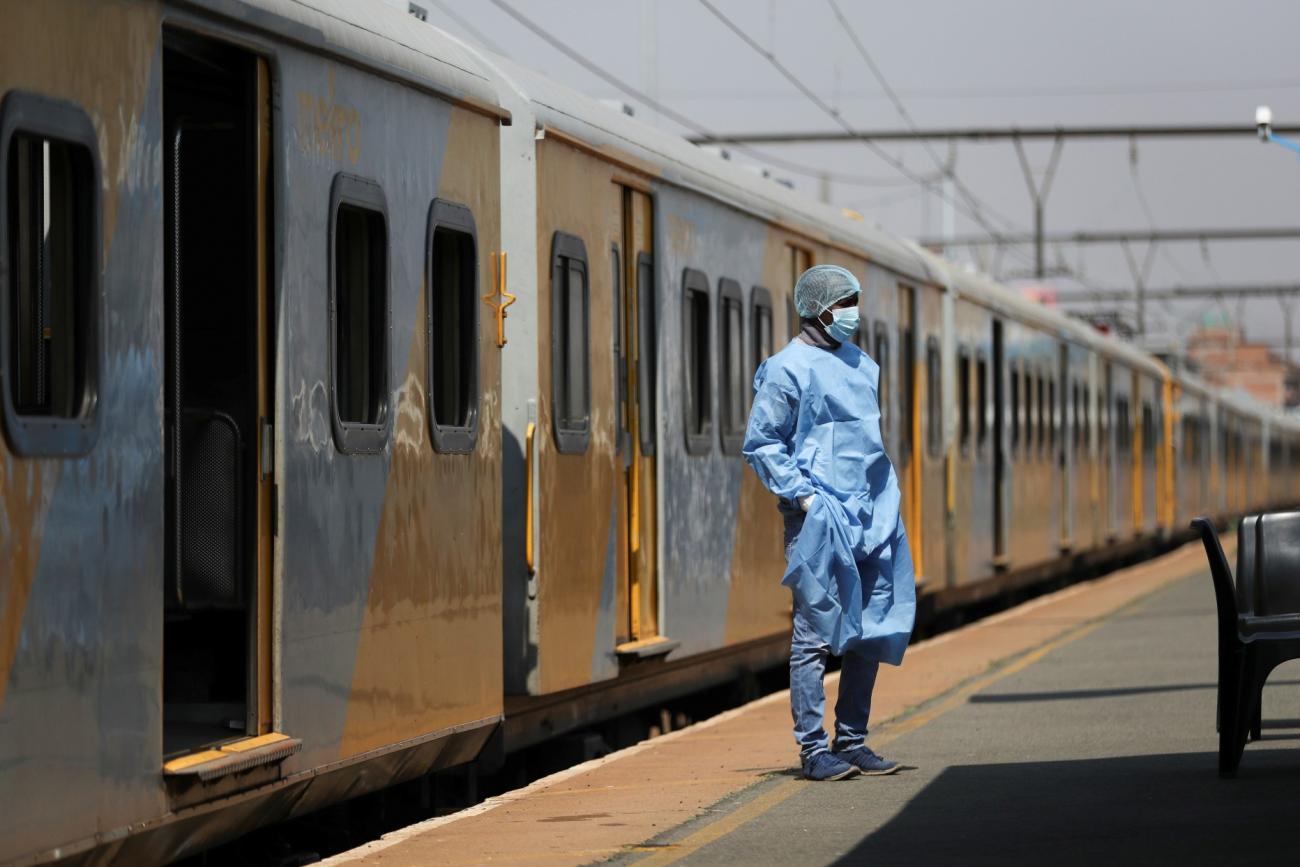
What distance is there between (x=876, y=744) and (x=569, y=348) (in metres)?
2.31

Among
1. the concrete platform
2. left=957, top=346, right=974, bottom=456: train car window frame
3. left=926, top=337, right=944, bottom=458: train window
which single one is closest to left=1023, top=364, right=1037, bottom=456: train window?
left=957, top=346, right=974, bottom=456: train car window frame

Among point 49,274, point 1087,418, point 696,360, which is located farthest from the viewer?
point 1087,418

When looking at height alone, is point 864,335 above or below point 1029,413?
above

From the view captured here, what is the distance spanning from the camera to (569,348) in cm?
1003

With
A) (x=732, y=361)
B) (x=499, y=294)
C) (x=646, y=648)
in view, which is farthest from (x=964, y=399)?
(x=499, y=294)

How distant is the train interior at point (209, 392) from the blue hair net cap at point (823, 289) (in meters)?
2.30

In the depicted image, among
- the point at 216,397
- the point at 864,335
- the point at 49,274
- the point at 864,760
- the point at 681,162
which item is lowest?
the point at 864,760

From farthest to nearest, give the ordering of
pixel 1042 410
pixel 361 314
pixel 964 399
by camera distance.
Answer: pixel 1042 410
pixel 964 399
pixel 361 314

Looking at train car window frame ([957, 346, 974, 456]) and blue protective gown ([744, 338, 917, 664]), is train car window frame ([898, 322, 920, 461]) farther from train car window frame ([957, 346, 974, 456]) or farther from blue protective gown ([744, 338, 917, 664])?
blue protective gown ([744, 338, 917, 664])

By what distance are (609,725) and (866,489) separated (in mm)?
3329

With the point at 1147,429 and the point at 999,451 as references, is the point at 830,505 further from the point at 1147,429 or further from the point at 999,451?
the point at 1147,429

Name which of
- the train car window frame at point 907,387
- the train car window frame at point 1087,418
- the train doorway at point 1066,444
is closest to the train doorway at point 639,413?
the train car window frame at point 907,387

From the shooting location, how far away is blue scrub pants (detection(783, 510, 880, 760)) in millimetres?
8789

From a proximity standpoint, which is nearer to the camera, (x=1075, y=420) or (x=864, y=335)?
(x=864, y=335)
